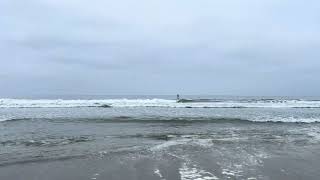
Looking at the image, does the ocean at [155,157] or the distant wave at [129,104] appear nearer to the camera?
the ocean at [155,157]

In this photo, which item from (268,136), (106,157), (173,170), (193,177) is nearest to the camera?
(193,177)

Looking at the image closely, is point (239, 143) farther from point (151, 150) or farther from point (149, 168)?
point (149, 168)

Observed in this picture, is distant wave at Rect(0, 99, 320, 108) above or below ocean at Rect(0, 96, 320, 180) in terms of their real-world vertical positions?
above

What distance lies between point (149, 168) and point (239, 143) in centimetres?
616

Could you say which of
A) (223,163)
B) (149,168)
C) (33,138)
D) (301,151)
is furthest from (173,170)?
(33,138)

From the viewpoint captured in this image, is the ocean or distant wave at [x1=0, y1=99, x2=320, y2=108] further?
distant wave at [x1=0, y1=99, x2=320, y2=108]

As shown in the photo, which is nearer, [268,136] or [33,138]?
[33,138]

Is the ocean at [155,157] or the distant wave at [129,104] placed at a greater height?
the distant wave at [129,104]

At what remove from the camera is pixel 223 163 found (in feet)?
36.8

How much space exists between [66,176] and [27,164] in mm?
2046

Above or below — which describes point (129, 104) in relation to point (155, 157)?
above

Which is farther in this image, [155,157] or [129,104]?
[129,104]

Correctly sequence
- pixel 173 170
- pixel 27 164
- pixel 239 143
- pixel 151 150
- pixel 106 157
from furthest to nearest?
pixel 239 143 < pixel 151 150 < pixel 106 157 < pixel 27 164 < pixel 173 170

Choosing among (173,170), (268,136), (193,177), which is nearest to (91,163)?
(173,170)
